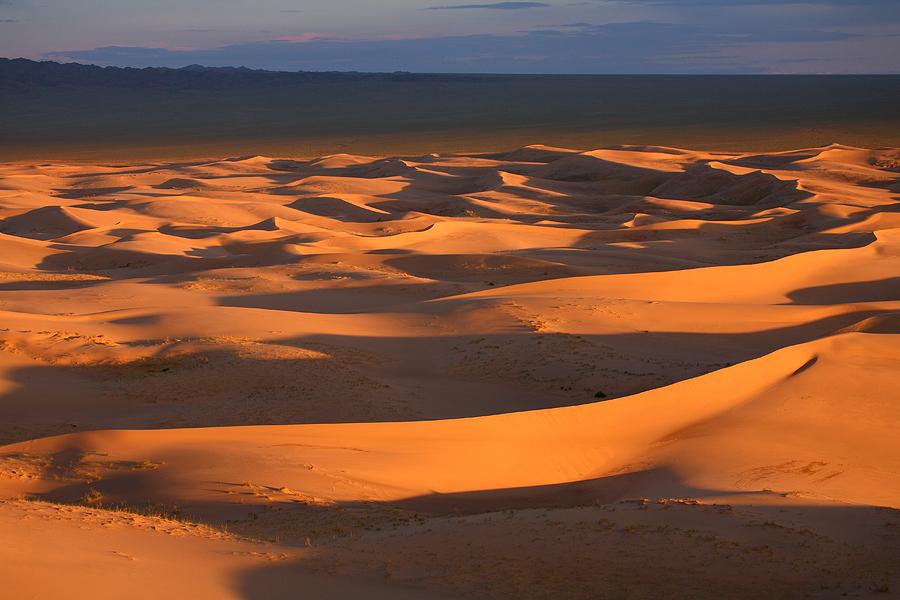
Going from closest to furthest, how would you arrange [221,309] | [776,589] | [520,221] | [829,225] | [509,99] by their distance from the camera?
[776,589] < [221,309] < [829,225] < [520,221] < [509,99]

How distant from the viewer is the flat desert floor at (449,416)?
632 centimetres

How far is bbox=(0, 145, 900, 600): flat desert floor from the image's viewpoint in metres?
6.32

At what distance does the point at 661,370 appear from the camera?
43.8 ft

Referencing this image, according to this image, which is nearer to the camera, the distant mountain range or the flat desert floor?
the flat desert floor

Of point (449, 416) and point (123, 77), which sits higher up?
point (123, 77)

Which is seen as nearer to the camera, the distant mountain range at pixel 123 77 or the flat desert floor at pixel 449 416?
the flat desert floor at pixel 449 416

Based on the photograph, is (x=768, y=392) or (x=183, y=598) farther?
(x=768, y=392)

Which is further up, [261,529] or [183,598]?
[183,598]

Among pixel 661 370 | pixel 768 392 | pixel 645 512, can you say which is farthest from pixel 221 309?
pixel 645 512

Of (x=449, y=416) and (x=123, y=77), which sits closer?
(x=449, y=416)

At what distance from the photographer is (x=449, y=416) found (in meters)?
11.9

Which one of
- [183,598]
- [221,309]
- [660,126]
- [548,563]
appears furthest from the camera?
[660,126]

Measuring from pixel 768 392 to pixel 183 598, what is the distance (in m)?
8.64

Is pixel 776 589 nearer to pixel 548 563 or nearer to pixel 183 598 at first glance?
pixel 548 563
